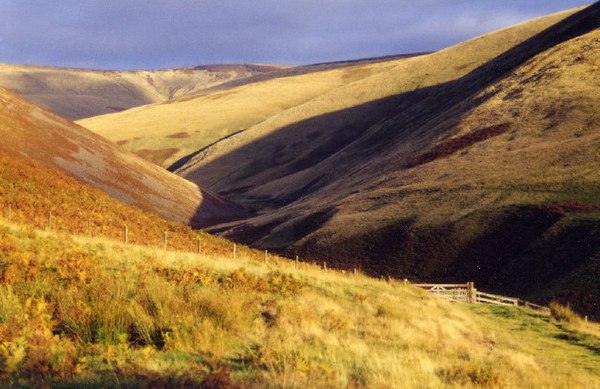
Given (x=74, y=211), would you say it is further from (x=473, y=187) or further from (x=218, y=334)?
(x=473, y=187)

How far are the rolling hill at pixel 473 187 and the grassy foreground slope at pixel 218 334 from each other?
632 inches

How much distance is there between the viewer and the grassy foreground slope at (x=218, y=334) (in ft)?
26.4

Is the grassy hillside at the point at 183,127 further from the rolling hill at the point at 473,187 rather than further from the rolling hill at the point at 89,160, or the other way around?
the rolling hill at the point at 89,160

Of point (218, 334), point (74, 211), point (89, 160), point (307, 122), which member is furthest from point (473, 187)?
point (307, 122)

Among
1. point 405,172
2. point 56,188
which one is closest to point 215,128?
point 405,172

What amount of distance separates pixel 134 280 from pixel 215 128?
164 metres

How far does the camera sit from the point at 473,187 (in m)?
47.7

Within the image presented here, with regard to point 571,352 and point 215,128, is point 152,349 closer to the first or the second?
point 571,352

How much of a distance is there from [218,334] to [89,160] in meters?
46.4

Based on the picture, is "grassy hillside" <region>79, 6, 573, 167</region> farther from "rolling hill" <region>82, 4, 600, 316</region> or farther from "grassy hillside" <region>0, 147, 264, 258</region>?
"grassy hillside" <region>0, 147, 264, 258</region>

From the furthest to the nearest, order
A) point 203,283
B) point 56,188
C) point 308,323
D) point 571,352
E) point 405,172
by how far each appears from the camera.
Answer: point 405,172
point 56,188
point 571,352
point 203,283
point 308,323

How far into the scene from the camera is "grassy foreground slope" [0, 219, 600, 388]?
8.04 meters

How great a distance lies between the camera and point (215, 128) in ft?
570

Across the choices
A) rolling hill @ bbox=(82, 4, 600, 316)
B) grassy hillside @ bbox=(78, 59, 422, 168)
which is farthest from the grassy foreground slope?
grassy hillside @ bbox=(78, 59, 422, 168)
